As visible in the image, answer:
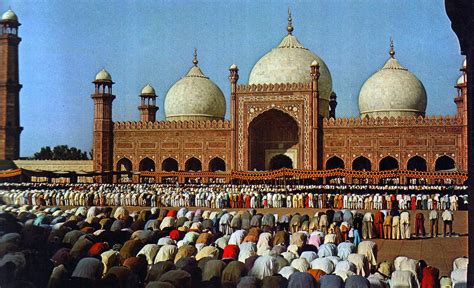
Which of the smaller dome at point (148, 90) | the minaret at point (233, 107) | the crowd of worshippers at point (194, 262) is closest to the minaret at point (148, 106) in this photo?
the smaller dome at point (148, 90)

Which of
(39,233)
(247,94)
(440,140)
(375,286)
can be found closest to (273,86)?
(247,94)

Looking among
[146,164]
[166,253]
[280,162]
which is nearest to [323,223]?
[166,253]

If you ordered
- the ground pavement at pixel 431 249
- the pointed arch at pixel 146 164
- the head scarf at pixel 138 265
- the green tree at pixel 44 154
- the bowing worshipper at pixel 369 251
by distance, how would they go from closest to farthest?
the head scarf at pixel 138 265, the bowing worshipper at pixel 369 251, the ground pavement at pixel 431 249, the pointed arch at pixel 146 164, the green tree at pixel 44 154

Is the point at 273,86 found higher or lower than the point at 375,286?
higher

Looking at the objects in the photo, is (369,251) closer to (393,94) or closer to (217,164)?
(217,164)

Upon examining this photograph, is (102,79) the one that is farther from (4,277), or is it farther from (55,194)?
(4,277)

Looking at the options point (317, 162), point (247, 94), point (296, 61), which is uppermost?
point (296, 61)

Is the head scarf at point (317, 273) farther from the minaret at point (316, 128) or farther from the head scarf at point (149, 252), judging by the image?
the minaret at point (316, 128)
